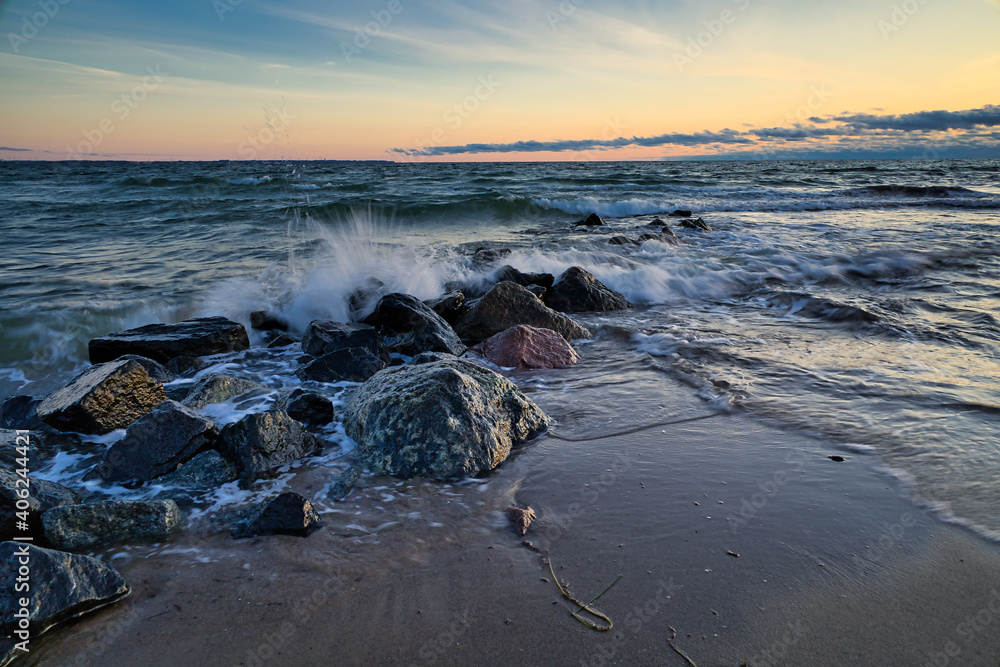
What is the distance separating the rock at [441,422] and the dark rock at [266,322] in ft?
9.59

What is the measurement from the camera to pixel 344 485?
2.61 meters

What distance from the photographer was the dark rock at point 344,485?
8.35 ft

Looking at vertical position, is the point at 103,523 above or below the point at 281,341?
above

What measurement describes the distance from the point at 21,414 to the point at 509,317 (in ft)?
12.3

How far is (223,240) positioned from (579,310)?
8.36 m

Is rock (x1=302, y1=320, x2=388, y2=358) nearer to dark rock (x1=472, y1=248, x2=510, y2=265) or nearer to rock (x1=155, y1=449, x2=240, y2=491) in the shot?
rock (x1=155, y1=449, x2=240, y2=491)

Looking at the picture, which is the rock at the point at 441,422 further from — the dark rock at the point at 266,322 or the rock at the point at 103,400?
the dark rock at the point at 266,322

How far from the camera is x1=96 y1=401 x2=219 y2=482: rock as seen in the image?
2.69 meters

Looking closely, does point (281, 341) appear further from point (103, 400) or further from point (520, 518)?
point (520, 518)

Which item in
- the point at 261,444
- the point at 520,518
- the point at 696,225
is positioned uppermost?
the point at 261,444

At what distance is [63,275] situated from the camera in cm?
767

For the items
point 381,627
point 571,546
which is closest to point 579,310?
point 571,546

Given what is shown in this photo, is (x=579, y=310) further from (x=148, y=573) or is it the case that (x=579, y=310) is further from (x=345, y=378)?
(x=148, y=573)

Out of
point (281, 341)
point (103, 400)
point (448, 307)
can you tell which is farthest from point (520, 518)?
point (281, 341)
